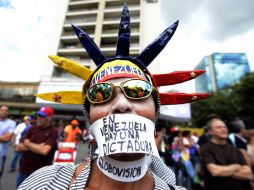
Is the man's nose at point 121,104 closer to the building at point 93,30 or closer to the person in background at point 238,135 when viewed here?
the person in background at point 238,135

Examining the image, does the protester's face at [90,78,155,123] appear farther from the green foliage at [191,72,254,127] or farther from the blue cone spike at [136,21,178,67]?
the green foliage at [191,72,254,127]

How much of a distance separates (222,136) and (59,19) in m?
30.0

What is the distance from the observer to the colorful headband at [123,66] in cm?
127

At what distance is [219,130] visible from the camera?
255cm

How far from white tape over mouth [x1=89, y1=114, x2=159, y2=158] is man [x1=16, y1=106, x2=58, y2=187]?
2.31m

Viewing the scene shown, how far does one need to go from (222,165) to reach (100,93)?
199 cm

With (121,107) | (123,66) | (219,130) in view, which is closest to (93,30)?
(219,130)

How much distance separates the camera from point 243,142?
3.75 m

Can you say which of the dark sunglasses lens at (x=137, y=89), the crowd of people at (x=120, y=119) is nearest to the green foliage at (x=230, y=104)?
the crowd of people at (x=120, y=119)

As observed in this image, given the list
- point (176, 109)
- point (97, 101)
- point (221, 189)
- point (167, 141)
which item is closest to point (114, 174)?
point (97, 101)

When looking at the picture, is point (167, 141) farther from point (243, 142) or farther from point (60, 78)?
point (60, 78)

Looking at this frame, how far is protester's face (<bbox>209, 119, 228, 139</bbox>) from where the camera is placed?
99.6 inches

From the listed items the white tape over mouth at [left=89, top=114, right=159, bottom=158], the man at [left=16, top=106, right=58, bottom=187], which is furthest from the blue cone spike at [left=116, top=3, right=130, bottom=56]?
the man at [left=16, top=106, right=58, bottom=187]

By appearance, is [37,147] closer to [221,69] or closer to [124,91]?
[124,91]
